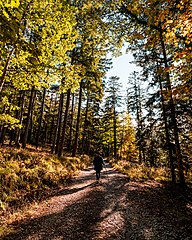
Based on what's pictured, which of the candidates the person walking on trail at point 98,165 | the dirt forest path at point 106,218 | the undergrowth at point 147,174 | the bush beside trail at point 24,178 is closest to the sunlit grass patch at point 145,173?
the undergrowth at point 147,174

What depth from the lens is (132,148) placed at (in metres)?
42.7

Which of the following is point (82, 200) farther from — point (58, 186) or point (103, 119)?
point (103, 119)

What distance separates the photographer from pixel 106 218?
20.7 feet

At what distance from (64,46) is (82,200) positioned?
26.5 feet

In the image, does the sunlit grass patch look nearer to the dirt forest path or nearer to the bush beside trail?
the dirt forest path

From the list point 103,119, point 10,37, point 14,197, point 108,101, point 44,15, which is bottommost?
point 14,197

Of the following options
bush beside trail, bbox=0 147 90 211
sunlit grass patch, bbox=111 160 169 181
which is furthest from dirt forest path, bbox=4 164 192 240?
sunlit grass patch, bbox=111 160 169 181

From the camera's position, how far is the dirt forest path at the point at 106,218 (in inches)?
205

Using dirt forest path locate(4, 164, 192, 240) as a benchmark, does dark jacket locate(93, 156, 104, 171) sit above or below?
above

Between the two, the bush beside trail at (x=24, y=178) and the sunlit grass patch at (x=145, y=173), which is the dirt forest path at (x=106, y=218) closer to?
Result: the bush beside trail at (x=24, y=178)

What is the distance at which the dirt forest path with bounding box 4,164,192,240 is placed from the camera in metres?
5.21

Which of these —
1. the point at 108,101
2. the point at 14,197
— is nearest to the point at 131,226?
the point at 14,197

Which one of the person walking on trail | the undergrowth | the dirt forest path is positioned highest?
the person walking on trail

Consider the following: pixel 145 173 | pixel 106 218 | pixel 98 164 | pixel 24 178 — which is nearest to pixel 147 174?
pixel 145 173
